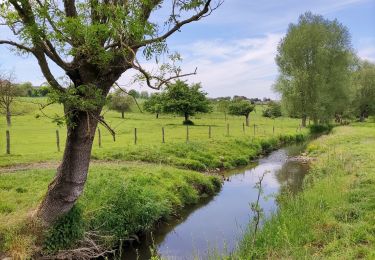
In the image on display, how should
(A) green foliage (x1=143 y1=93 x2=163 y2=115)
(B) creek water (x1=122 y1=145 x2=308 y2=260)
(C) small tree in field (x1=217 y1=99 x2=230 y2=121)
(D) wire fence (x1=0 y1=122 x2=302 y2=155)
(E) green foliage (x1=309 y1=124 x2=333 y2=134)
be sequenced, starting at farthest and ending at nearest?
(C) small tree in field (x1=217 y1=99 x2=230 y2=121) < (A) green foliage (x1=143 y1=93 x2=163 y2=115) < (E) green foliage (x1=309 y1=124 x2=333 y2=134) < (D) wire fence (x1=0 y1=122 x2=302 y2=155) < (B) creek water (x1=122 y1=145 x2=308 y2=260)

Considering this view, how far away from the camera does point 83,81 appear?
942 centimetres

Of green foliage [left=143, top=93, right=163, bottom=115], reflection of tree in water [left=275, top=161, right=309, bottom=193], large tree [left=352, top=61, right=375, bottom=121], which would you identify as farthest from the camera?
large tree [left=352, top=61, right=375, bottom=121]

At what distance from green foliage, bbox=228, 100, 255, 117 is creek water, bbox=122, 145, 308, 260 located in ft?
163

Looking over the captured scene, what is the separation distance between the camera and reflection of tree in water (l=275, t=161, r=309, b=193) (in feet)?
67.9

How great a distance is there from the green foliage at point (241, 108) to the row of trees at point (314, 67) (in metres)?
18.1

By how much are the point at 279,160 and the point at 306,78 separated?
2651cm

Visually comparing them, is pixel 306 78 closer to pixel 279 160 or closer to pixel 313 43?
pixel 313 43

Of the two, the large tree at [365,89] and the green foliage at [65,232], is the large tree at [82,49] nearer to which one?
the green foliage at [65,232]

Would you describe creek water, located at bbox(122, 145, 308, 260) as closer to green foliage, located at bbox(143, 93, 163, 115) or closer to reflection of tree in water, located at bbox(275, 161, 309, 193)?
reflection of tree in water, located at bbox(275, 161, 309, 193)

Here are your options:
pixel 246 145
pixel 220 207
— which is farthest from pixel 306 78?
pixel 220 207

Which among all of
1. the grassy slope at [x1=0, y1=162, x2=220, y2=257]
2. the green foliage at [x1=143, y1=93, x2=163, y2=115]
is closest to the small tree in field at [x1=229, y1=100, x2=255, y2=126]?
the green foliage at [x1=143, y1=93, x2=163, y2=115]

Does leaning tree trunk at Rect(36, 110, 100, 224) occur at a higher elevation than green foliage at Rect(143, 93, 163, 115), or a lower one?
lower

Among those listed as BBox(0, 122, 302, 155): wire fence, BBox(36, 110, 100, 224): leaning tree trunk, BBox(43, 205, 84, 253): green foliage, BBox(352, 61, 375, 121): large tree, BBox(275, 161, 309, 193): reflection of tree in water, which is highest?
BBox(352, 61, 375, 121): large tree

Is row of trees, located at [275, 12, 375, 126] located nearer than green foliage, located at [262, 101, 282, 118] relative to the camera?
Yes
